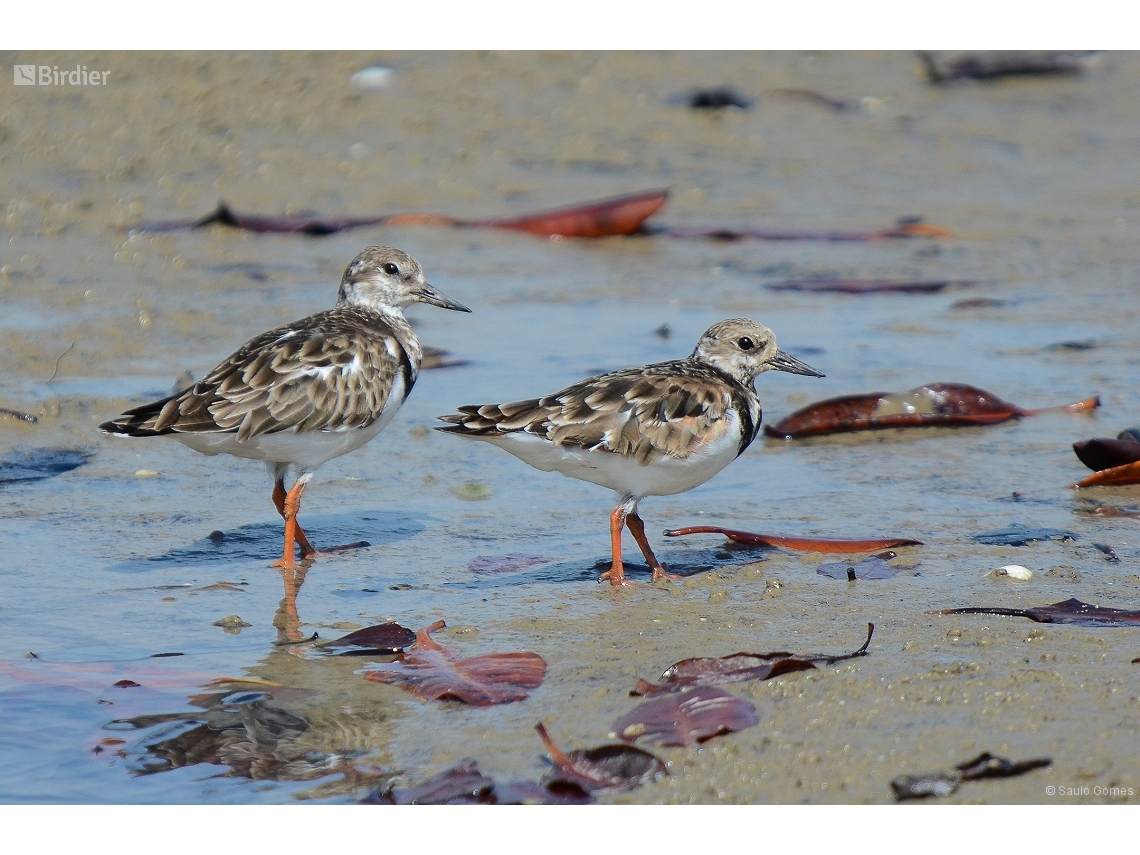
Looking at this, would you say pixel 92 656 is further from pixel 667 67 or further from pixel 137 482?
pixel 667 67

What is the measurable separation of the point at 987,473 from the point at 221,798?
3.49 m

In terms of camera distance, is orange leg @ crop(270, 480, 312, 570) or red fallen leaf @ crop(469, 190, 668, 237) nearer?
orange leg @ crop(270, 480, 312, 570)

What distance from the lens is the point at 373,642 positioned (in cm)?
421

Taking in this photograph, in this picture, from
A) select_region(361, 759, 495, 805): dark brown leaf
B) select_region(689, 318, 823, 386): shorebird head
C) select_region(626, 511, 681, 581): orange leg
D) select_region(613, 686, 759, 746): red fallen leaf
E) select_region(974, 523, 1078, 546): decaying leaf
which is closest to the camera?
select_region(361, 759, 495, 805): dark brown leaf

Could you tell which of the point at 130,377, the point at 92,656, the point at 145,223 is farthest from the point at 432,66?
the point at 92,656

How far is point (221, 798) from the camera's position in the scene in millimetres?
3498

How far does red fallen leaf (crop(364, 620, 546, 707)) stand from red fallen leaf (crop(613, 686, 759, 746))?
36 cm

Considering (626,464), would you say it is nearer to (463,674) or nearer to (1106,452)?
(463,674)

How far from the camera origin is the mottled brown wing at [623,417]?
15.8 feet

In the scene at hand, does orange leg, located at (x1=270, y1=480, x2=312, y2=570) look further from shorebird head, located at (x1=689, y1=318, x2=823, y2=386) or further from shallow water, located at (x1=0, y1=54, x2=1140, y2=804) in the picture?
shorebird head, located at (x1=689, y1=318, x2=823, y2=386)

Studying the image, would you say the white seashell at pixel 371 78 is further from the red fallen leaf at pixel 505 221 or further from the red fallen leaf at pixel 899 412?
the red fallen leaf at pixel 899 412

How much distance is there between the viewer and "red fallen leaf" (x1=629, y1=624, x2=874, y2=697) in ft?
12.5

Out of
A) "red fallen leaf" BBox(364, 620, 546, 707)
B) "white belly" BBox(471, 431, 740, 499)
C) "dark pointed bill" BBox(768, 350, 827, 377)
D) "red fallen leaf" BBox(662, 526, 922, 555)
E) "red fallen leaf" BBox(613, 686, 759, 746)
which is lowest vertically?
"red fallen leaf" BBox(613, 686, 759, 746)

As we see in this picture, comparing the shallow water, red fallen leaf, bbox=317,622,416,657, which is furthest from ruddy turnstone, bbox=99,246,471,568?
red fallen leaf, bbox=317,622,416,657
